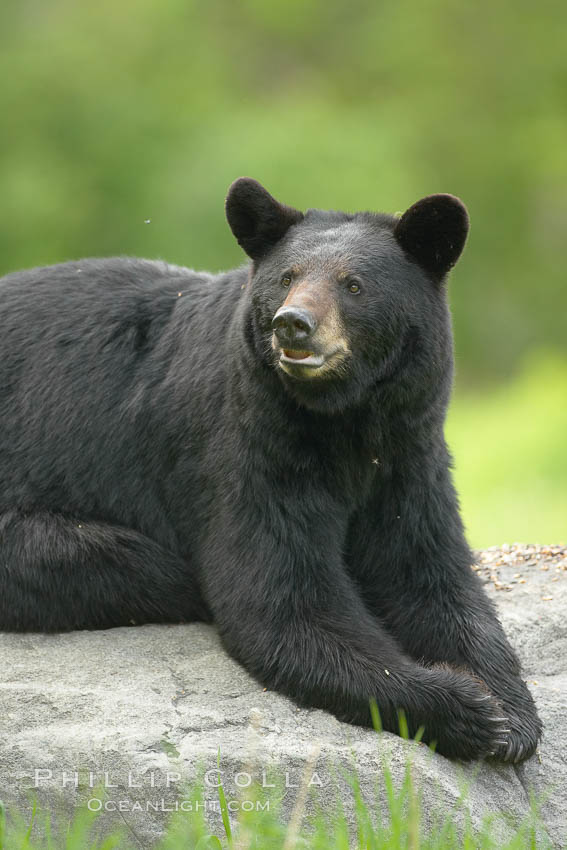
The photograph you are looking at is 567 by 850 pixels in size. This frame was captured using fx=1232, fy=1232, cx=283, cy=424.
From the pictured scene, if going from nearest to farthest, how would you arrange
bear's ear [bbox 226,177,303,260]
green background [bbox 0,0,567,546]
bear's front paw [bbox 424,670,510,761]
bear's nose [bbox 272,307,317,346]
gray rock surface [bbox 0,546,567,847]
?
gray rock surface [bbox 0,546,567,847], bear's nose [bbox 272,307,317,346], bear's front paw [bbox 424,670,510,761], bear's ear [bbox 226,177,303,260], green background [bbox 0,0,567,546]

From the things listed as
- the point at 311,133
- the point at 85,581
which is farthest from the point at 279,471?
the point at 311,133

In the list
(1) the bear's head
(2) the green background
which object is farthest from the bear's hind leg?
(2) the green background

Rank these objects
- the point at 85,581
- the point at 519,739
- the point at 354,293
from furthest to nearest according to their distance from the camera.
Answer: the point at 85,581, the point at 354,293, the point at 519,739

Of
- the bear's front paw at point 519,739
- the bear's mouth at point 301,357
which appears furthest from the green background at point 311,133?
the bear's mouth at point 301,357

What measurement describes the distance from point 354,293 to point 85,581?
5.48ft

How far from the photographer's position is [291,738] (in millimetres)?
4430

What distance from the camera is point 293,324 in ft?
14.5

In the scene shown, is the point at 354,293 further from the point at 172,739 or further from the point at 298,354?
the point at 172,739

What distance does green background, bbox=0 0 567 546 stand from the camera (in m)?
21.0

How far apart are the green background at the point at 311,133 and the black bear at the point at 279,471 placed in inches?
492

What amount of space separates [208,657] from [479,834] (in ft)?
4.51

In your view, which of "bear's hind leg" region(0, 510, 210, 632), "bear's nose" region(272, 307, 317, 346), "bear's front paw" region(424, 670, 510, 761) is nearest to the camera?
"bear's nose" region(272, 307, 317, 346)

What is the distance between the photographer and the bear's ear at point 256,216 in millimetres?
5031

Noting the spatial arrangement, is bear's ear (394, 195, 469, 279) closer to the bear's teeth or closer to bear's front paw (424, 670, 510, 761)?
the bear's teeth
